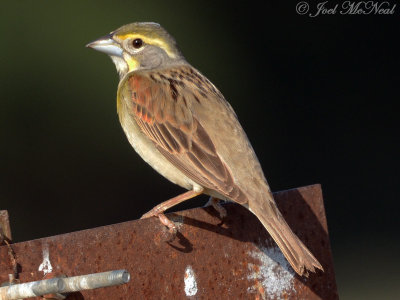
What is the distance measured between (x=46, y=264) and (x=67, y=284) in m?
0.26

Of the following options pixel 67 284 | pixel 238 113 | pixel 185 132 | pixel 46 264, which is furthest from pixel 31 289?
pixel 238 113

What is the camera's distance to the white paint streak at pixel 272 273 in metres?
3.77

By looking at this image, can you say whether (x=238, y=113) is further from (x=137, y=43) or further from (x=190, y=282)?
(x=190, y=282)

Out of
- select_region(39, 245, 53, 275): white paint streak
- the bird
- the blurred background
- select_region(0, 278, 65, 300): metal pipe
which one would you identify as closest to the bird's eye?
the bird

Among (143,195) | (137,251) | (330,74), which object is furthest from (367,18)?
(137,251)

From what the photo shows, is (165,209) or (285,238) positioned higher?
(165,209)

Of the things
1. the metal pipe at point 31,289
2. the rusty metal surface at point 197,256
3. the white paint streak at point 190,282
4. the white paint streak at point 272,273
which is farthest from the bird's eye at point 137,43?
the metal pipe at point 31,289

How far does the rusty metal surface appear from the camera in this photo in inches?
127

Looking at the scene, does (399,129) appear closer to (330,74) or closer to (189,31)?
(330,74)

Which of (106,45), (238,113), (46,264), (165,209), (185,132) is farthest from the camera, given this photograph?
(238,113)

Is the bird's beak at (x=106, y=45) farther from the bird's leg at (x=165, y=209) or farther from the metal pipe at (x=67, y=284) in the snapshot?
the metal pipe at (x=67, y=284)

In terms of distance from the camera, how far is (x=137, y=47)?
204 inches

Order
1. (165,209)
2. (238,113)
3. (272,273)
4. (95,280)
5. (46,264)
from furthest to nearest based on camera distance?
(238,113) → (165,209) → (272,273) → (46,264) → (95,280)

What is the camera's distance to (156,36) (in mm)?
5219
